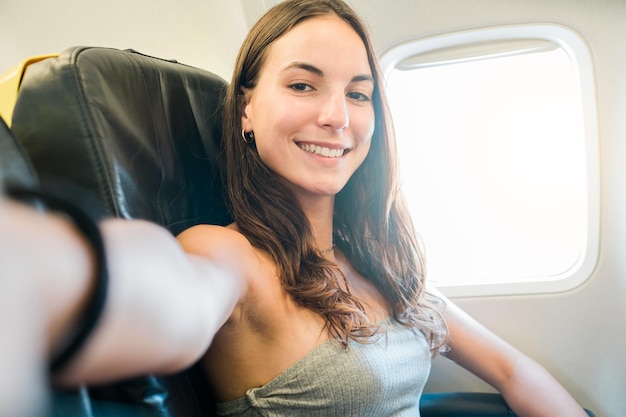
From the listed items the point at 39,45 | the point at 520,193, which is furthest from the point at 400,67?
the point at 39,45

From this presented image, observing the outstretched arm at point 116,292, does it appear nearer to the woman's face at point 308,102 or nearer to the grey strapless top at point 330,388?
the grey strapless top at point 330,388

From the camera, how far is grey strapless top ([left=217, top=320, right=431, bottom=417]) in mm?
990

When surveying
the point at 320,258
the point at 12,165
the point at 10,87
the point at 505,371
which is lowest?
the point at 505,371

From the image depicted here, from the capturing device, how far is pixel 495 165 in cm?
190

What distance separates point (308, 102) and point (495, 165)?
1030 mm

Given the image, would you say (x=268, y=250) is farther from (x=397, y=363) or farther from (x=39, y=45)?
(x=39, y=45)

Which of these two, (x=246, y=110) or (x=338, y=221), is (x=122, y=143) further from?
(x=338, y=221)

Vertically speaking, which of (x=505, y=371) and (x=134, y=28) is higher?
(x=134, y=28)

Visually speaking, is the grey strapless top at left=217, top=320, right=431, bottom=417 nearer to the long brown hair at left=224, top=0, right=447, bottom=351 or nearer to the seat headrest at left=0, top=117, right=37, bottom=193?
the long brown hair at left=224, top=0, right=447, bottom=351

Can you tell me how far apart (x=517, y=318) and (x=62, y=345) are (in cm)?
175

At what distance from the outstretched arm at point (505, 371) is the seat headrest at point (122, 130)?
86 centimetres

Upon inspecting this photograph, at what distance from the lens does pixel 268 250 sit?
111 centimetres

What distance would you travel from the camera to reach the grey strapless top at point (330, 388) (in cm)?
99

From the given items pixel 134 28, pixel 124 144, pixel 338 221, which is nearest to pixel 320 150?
pixel 338 221
